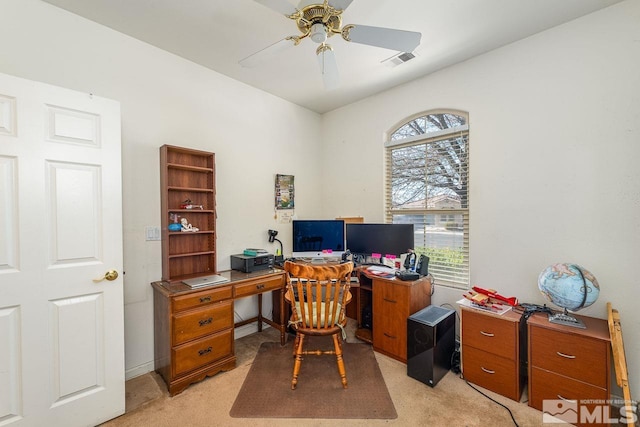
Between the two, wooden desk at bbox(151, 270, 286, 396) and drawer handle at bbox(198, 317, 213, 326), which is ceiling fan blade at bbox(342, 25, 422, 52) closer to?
wooden desk at bbox(151, 270, 286, 396)

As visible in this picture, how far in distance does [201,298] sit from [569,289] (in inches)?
103

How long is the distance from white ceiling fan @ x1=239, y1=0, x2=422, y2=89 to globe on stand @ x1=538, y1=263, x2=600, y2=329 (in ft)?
5.94

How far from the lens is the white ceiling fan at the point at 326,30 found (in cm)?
139

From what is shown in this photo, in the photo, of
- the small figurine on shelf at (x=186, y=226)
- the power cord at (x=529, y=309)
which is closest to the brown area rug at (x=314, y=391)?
the power cord at (x=529, y=309)

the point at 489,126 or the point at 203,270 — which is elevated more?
the point at 489,126

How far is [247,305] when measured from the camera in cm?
300

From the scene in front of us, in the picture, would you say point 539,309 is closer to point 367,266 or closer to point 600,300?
point 600,300

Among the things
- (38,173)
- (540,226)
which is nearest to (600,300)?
(540,226)

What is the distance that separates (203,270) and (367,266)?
172cm

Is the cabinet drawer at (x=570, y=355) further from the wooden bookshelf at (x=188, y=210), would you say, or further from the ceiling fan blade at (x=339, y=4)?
the wooden bookshelf at (x=188, y=210)

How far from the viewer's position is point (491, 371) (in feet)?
6.53

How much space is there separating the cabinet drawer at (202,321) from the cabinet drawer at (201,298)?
0.15ft

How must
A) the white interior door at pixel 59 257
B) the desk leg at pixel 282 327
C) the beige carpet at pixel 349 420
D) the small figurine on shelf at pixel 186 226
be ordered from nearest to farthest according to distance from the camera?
1. the white interior door at pixel 59 257
2. the beige carpet at pixel 349 420
3. the small figurine on shelf at pixel 186 226
4. the desk leg at pixel 282 327


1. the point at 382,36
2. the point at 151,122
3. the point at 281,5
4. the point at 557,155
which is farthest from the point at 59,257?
the point at 557,155
